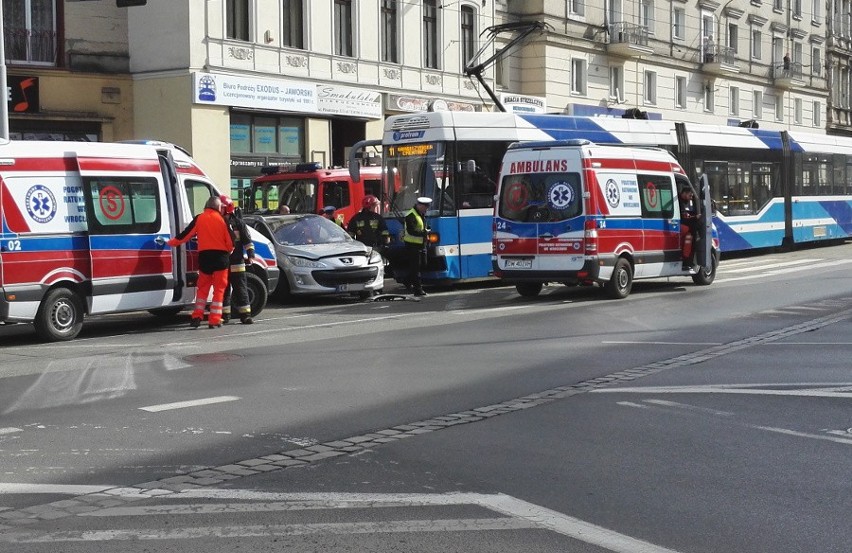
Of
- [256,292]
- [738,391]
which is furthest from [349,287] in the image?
[738,391]

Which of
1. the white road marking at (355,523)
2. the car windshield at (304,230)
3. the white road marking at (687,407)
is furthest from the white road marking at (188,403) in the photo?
the car windshield at (304,230)

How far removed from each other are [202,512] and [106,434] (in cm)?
240

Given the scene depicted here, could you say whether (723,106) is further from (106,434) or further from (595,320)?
(106,434)

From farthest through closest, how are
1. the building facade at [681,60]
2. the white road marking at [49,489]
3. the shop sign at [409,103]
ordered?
1. the building facade at [681,60]
2. the shop sign at [409,103]
3. the white road marking at [49,489]

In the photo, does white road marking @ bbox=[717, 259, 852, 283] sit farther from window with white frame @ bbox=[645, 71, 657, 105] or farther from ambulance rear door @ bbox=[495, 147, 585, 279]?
window with white frame @ bbox=[645, 71, 657, 105]

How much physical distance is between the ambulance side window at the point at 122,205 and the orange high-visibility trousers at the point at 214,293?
934 mm

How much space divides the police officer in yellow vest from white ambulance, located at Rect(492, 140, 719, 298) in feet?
4.30

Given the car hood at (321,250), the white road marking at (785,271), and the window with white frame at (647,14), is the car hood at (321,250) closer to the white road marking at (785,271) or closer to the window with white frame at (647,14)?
the white road marking at (785,271)

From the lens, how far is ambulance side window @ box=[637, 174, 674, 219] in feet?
67.5

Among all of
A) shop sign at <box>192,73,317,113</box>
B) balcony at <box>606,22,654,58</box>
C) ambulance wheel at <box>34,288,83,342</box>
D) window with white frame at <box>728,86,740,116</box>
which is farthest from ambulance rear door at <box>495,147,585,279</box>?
window with white frame at <box>728,86,740,116</box>

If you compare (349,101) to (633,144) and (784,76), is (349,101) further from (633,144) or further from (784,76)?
(784,76)

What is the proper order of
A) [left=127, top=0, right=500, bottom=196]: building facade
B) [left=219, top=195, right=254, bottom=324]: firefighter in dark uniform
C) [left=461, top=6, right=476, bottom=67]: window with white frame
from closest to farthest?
[left=219, top=195, right=254, bottom=324]: firefighter in dark uniform, [left=127, top=0, right=500, bottom=196]: building facade, [left=461, top=6, right=476, bottom=67]: window with white frame

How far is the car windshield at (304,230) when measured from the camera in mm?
20641

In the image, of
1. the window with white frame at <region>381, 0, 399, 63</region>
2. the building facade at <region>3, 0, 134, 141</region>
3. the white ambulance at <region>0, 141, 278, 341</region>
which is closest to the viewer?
the white ambulance at <region>0, 141, 278, 341</region>
